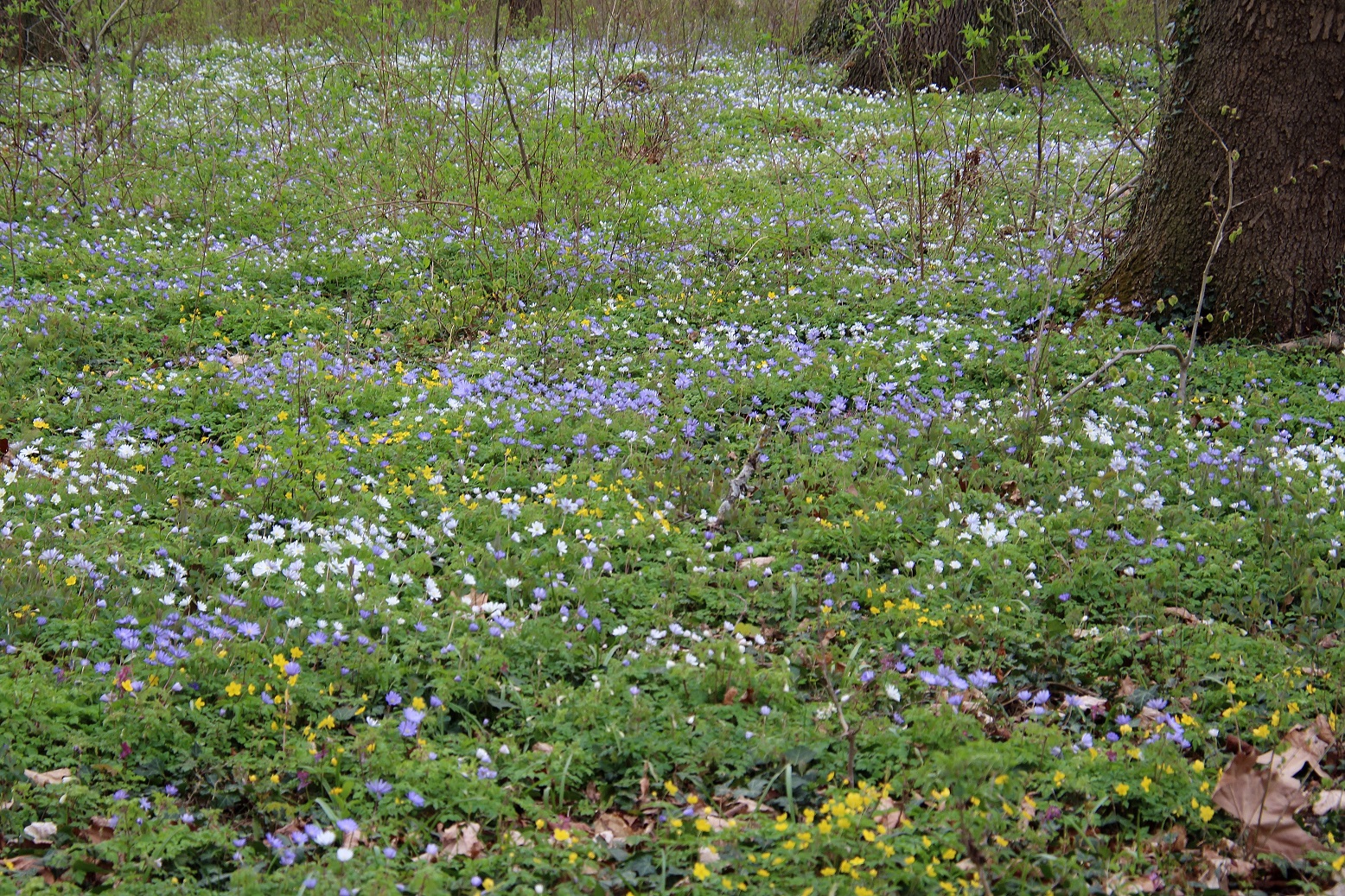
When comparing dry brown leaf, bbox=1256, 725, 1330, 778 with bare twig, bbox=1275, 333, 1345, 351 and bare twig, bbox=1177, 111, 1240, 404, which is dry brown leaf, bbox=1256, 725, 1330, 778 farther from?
bare twig, bbox=1275, 333, 1345, 351

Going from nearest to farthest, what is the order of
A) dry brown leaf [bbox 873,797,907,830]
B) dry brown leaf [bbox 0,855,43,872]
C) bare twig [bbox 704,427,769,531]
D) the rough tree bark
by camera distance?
dry brown leaf [bbox 0,855,43,872] → dry brown leaf [bbox 873,797,907,830] → bare twig [bbox 704,427,769,531] → the rough tree bark

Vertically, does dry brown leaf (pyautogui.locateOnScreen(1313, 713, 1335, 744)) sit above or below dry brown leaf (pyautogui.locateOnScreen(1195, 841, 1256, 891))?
above

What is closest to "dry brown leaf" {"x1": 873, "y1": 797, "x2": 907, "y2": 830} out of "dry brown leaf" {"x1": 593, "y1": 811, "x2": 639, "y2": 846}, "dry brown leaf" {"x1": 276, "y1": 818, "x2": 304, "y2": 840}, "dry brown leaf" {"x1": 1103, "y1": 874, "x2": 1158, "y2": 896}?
"dry brown leaf" {"x1": 1103, "y1": 874, "x2": 1158, "y2": 896}

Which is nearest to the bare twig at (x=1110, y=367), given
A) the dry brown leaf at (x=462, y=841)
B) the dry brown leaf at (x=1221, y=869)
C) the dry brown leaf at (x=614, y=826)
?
the dry brown leaf at (x=1221, y=869)

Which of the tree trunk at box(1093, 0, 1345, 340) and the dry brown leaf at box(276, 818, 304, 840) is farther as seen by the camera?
the tree trunk at box(1093, 0, 1345, 340)

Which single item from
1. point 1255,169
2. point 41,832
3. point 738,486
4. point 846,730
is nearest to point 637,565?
point 738,486

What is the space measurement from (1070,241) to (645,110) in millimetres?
5059

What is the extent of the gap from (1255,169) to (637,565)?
4.35m

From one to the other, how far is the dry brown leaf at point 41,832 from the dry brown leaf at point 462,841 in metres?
1.03

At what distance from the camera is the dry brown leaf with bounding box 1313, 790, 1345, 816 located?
290cm

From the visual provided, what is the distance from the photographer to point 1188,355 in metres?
5.52

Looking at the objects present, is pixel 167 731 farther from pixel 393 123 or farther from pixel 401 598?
pixel 393 123

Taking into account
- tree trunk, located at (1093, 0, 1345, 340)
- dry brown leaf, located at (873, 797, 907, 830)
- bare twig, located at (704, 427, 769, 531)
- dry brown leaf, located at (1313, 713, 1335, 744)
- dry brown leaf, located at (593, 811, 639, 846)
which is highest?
tree trunk, located at (1093, 0, 1345, 340)

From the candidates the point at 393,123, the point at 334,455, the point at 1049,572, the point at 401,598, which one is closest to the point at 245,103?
the point at 393,123
